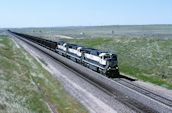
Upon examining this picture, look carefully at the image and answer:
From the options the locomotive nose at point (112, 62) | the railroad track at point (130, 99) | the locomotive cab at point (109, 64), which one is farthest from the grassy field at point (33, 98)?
the locomotive nose at point (112, 62)

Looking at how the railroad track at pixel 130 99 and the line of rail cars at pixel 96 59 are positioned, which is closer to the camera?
the railroad track at pixel 130 99

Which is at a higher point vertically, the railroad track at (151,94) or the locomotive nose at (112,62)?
the locomotive nose at (112,62)

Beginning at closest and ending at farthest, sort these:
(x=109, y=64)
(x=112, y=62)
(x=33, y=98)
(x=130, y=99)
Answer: (x=33, y=98)
(x=130, y=99)
(x=109, y=64)
(x=112, y=62)

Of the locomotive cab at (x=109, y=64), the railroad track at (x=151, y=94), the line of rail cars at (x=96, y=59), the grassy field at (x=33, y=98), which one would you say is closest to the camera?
the grassy field at (x=33, y=98)

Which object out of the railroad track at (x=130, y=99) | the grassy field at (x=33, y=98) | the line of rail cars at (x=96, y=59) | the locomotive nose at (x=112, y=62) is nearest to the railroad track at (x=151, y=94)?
the railroad track at (x=130, y=99)

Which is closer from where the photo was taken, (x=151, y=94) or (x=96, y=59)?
(x=151, y=94)

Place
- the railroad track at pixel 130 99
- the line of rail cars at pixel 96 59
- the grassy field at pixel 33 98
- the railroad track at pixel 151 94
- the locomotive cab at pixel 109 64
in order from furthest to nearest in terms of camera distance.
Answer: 1. the line of rail cars at pixel 96 59
2. the locomotive cab at pixel 109 64
3. the railroad track at pixel 151 94
4. the railroad track at pixel 130 99
5. the grassy field at pixel 33 98

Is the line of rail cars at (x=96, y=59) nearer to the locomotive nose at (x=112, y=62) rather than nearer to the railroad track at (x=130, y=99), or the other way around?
the locomotive nose at (x=112, y=62)

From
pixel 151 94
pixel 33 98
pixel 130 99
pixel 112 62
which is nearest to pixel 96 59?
pixel 112 62

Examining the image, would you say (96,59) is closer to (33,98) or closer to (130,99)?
(130,99)

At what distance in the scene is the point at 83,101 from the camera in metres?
19.3

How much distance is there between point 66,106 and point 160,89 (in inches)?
471

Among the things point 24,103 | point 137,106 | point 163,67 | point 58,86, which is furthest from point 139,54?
point 24,103

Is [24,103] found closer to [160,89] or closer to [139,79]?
[160,89]
